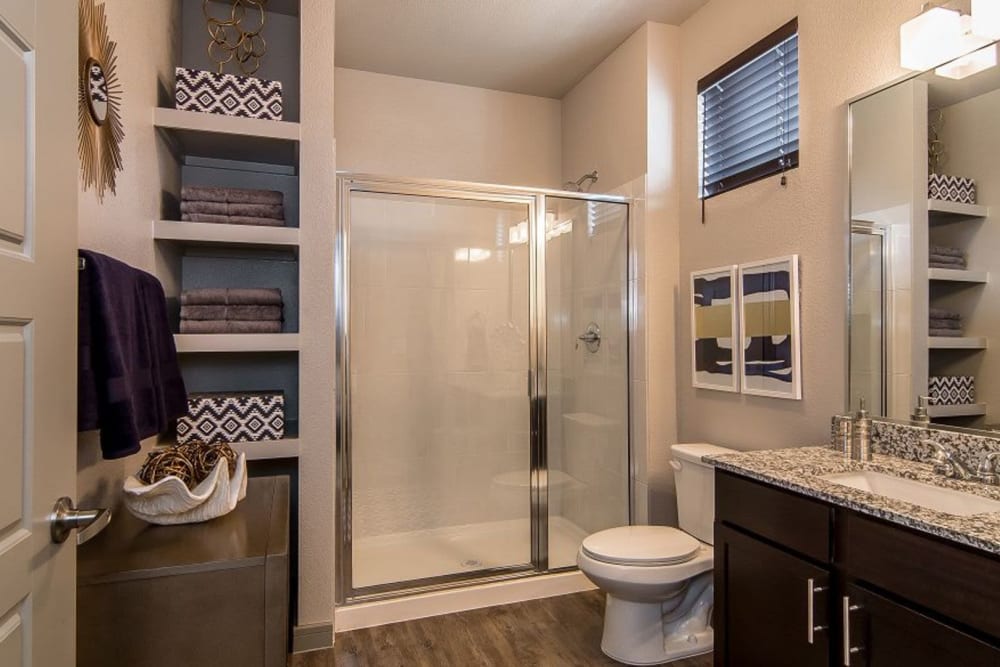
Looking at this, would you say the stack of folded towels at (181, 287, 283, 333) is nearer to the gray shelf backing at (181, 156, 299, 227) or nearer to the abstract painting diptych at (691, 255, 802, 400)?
the gray shelf backing at (181, 156, 299, 227)

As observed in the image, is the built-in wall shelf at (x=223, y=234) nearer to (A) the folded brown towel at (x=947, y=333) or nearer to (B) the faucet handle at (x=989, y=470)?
(A) the folded brown towel at (x=947, y=333)

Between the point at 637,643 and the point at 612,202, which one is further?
the point at 612,202

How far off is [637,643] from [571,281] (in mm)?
1696

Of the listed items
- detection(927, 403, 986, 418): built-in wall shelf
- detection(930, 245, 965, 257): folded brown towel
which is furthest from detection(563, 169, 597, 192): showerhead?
detection(927, 403, 986, 418): built-in wall shelf

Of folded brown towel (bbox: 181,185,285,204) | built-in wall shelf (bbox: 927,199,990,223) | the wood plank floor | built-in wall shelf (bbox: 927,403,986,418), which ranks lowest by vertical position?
the wood plank floor

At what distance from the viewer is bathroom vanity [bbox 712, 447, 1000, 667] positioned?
3.88 feet

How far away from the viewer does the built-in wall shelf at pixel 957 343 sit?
1.64 metres

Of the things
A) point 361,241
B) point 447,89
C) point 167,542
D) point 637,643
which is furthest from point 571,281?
point 167,542

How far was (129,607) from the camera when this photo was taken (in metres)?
1.17

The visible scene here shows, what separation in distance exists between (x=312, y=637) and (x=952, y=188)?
8.63ft

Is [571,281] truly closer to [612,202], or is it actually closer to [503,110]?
[612,202]

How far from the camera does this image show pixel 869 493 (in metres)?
1.48

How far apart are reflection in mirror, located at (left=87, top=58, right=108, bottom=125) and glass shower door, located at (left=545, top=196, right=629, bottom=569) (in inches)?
74.2

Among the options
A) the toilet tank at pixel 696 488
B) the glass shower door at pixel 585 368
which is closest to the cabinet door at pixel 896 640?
the toilet tank at pixel 696 488
